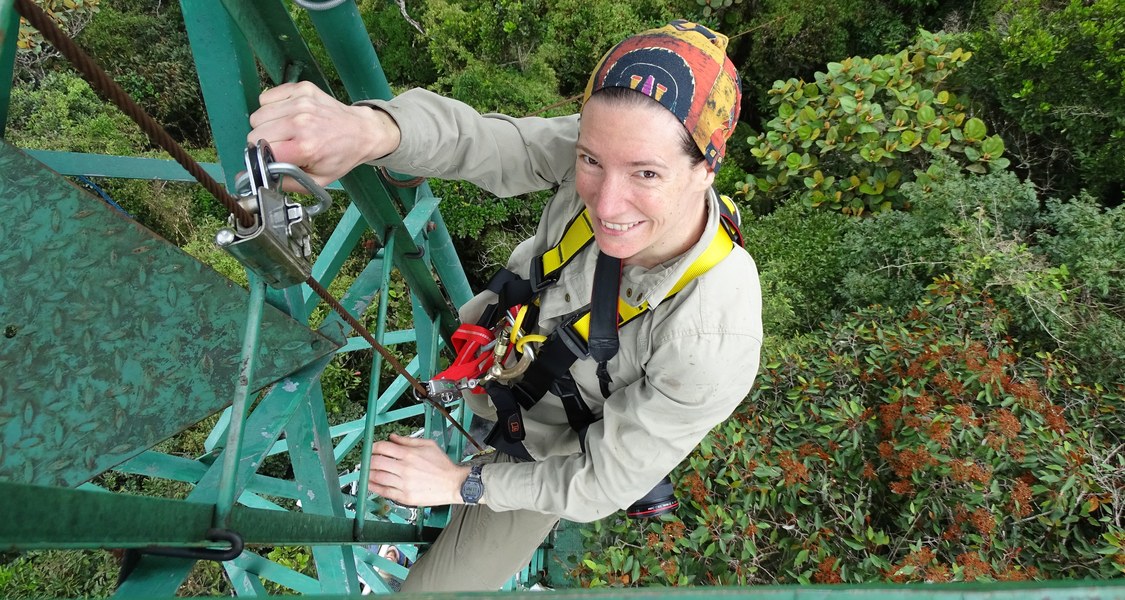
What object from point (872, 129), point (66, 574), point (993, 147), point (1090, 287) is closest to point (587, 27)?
point (872, 129)

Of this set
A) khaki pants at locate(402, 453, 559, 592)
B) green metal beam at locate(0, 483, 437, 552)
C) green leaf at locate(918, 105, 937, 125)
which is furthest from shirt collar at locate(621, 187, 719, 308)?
green leaf at locate(918, 105, 937, 125)

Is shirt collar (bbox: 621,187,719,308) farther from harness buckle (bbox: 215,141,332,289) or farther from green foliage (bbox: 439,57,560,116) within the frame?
green foliage (bbox: 439,57,560,116)

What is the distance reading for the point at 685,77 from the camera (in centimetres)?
151

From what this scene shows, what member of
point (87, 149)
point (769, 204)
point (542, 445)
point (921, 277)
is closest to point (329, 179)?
point (542, 445)

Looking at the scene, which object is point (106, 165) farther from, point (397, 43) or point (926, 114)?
point (397, 43)

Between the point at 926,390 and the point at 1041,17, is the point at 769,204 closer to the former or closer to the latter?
the point at 1041,17

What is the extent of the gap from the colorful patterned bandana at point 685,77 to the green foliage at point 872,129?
15.9 ft

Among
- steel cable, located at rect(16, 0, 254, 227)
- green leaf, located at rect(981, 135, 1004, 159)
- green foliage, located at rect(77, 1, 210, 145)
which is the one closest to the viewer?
steel cable, located at rect(16, 0, 254, 227)

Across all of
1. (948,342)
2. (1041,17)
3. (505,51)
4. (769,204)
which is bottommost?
(948,342)

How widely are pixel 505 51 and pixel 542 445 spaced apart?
6.38 meters

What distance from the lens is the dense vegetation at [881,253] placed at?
3.17m

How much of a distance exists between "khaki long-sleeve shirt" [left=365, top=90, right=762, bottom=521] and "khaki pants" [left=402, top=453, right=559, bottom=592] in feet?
1.89

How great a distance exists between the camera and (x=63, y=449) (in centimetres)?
136

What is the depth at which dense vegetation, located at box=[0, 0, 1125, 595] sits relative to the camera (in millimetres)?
3174
